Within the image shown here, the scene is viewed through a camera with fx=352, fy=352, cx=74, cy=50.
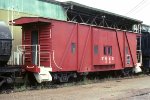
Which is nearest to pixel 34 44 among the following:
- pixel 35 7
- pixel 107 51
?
pixel 35 7

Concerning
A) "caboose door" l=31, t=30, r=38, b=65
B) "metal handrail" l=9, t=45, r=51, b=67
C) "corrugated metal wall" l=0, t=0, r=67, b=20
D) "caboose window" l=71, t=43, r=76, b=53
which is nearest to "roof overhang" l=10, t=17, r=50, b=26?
"caboose door" l=31, t=30, r=38, b=65

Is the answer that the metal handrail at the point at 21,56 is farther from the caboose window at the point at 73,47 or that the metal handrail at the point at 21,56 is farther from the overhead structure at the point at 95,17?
Answer: the overhead structure at the point at 95,17

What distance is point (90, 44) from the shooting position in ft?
68.6

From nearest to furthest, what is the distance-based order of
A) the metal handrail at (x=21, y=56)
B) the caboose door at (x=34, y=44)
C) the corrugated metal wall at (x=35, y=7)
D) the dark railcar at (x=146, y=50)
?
the metal handrail at (x=21, y=56) → the caboose door at (x=34, y=44) → the corrugated metal wall at (x=35, y=7) → the dark railcar at (x=146, y=50)

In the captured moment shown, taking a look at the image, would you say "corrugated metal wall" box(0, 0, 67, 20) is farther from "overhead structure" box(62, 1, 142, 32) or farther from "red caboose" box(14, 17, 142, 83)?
"red caboose" box(14, 17, 142, 83)

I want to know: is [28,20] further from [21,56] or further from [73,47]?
[73,47]

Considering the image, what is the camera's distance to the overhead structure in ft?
80.4

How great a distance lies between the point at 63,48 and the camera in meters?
18.4

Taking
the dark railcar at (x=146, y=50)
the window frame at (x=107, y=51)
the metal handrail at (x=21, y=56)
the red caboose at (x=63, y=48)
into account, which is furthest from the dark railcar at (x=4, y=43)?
the dark railcar at (x=146, y=50)

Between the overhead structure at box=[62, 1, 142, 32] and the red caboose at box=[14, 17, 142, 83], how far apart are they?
3.25 m

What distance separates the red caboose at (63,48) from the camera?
685 inches

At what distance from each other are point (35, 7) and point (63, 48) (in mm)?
4376

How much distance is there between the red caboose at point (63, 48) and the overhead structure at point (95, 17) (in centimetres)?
325

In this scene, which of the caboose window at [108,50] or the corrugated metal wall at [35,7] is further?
the caboose window at [108,50]
